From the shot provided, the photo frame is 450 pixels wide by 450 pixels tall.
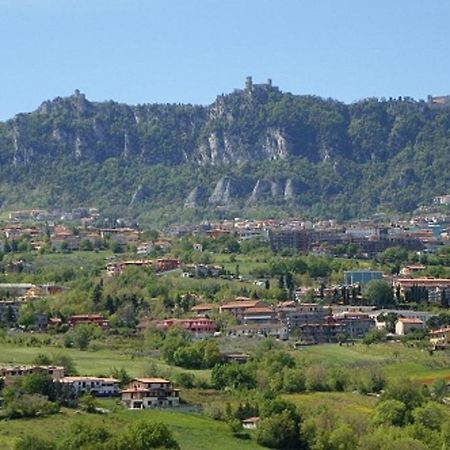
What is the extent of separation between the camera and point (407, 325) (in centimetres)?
10581

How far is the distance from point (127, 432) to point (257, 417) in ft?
36.6

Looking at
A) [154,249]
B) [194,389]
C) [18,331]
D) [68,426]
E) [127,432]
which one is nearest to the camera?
[127,432]

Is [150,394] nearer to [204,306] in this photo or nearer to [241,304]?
[204,306]

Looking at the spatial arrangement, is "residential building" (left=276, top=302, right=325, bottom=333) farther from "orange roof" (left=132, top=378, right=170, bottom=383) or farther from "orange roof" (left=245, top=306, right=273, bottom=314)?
"orange roof" (left=132, top=378, right=170, bottom=383)

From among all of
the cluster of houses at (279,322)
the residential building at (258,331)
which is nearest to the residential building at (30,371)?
the cluster of houses at (279,322)

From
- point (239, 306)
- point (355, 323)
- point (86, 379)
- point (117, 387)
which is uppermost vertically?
point (239, 306)

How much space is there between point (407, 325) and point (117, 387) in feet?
112

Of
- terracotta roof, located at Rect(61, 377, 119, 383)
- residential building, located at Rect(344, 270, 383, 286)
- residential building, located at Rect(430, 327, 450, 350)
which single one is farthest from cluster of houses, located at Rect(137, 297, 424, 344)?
terracotta roof, located at Rect(61, 377, 119, 383)

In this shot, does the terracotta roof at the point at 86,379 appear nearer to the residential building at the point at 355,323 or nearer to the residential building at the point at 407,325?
the residential building at the point at 355,323

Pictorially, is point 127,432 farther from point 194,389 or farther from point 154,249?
point 154,249

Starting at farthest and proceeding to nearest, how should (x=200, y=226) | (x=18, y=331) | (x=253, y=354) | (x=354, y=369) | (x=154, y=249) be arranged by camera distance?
(x=200, y=226), (x=154, y=249), (x=18, y=331), (x=253, y=354), (x=354, y=369)

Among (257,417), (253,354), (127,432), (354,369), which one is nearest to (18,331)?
(253,354)

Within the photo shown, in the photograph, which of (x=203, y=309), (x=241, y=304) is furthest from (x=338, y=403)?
(x=241, y=304)

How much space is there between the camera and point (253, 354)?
89188 mm
